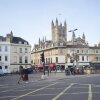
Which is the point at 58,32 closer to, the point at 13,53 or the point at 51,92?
the point at 13,53

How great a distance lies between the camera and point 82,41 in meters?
147

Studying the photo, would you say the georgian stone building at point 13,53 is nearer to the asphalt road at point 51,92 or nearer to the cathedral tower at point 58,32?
the cathedral tower at point 58,32

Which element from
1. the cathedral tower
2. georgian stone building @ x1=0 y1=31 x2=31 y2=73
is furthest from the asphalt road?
the cathedral tower

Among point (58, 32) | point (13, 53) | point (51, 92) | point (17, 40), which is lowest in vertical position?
point (51, 92)

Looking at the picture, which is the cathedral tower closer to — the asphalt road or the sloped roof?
the sloped roof

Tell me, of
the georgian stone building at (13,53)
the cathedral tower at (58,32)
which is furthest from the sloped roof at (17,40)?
the cathedral tower at (58,32)

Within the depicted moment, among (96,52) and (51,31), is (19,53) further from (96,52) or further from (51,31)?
(51,31)

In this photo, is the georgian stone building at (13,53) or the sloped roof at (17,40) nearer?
the georgian stone building at (13,53)

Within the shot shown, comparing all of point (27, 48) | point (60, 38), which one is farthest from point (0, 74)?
point (60, 38)

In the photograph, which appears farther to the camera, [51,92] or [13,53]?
[13,53]

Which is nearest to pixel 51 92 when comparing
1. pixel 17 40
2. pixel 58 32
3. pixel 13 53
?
pixel 13 53

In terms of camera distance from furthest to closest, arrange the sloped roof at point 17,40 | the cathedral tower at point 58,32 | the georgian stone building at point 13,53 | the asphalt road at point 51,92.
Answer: the cathedral tower at point 58,32, the sloped roof at point 17,40, the georgian stone building at point 13,53, the asphalt road at point 51,92

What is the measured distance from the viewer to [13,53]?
98.9 m

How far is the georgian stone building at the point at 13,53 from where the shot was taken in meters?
96.1
